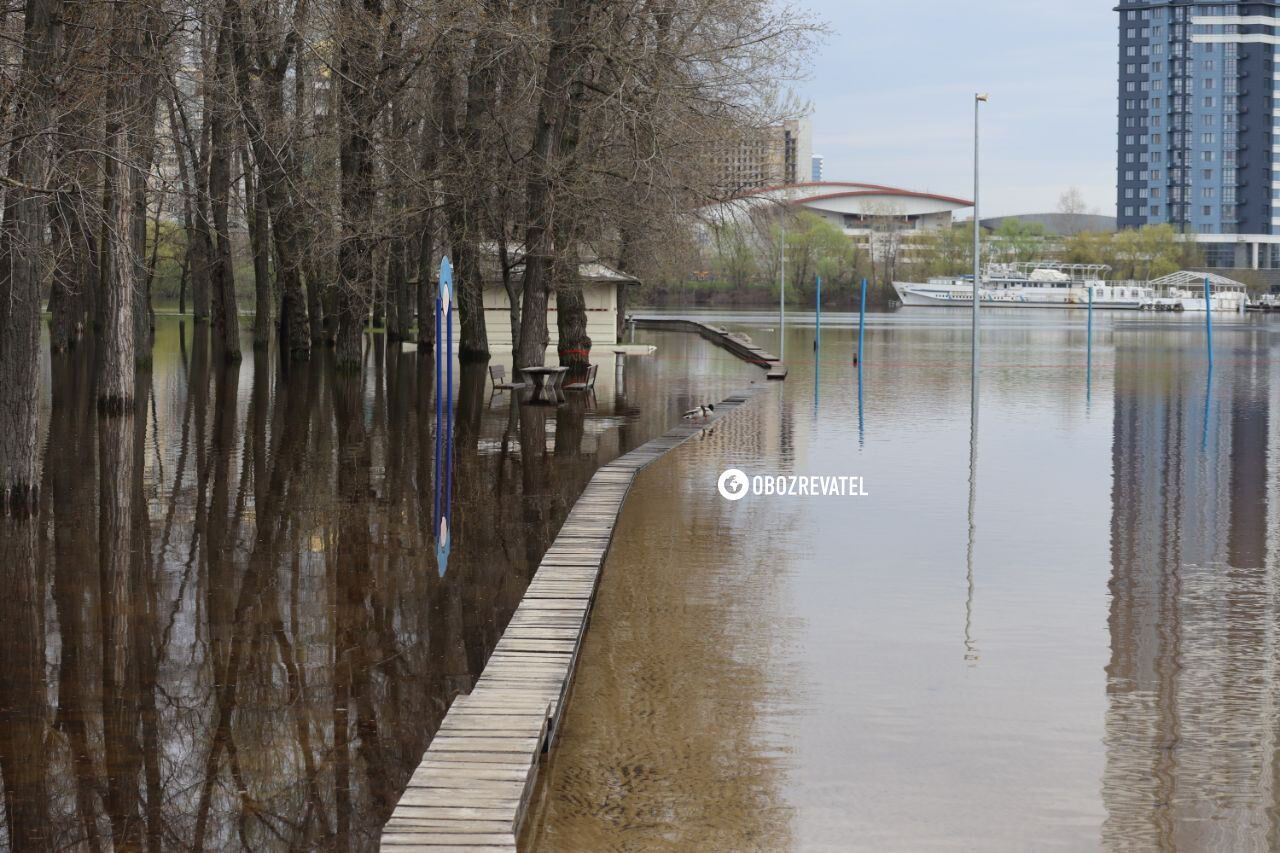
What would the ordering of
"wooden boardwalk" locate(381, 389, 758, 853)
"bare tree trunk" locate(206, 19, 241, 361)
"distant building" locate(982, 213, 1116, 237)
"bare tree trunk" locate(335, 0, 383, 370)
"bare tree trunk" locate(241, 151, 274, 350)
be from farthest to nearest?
1. "distant building" locate(982, 213, 1116, 237)
2. "bare tree trunk" locate(241, 151, 274, 350)
3. "bare tree trunk" locate(206, 19, 241, 361)
4. "bare tree trunk" locate(335, 0, 383, 370)
5. "wooden boardwalk" locate(381, 389, 758, 853)

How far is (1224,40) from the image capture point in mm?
168875

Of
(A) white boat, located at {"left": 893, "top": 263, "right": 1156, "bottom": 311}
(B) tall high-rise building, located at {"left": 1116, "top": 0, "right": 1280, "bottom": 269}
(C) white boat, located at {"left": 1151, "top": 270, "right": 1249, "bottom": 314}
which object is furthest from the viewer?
(B) tall high-rise building, located at {"left": 1116, "top": 0, "right": 1280, "bottom": 269}

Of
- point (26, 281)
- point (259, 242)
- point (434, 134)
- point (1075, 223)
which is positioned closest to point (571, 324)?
point (434, 134)

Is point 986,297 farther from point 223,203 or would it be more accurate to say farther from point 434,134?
point 434,134

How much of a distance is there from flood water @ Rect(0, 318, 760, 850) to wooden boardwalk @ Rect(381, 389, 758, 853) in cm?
34

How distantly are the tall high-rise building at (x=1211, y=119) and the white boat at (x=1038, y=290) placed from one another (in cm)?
2003

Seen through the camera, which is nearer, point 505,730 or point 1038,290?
point 505,730

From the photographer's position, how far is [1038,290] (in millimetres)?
152500

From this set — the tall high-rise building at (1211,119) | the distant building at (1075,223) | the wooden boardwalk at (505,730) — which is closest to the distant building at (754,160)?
the wooden boardwalk at (505,730)

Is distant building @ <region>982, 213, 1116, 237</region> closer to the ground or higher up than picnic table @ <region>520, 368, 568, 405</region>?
higher up

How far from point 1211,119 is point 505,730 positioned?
590 feet

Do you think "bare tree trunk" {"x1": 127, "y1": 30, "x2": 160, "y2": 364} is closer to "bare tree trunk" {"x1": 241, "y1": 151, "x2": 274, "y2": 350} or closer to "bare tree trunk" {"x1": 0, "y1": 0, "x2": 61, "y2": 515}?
"bare tree trunk" {"x1": 0, "y1": 0, "x2": 61, "y2": 515}

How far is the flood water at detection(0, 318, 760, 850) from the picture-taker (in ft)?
22.8

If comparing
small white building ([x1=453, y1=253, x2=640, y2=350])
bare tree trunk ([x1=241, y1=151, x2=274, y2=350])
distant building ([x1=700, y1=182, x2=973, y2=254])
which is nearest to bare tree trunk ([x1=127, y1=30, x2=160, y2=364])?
bare tree trunk ([x1=241, y1=151, x2=274, y2=350])
